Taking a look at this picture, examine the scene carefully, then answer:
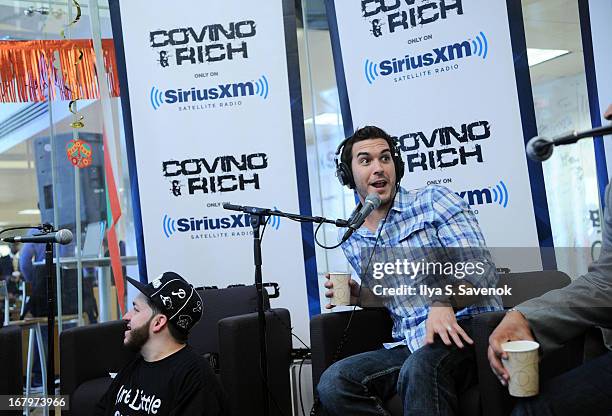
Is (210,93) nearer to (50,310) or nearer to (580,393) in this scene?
(50,310)

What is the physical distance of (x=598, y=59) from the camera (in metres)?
3.25

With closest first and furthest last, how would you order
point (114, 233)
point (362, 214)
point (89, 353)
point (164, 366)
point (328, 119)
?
point (164, 366)
point (362, 214)
point (89, 353)
point (114, 233)
point (328, 119)

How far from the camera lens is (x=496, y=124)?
333 centimetres

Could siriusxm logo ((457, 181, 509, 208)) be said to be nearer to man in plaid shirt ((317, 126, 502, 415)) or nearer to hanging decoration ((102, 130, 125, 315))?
man in plaid shirt ((317, 126, 502, 415))

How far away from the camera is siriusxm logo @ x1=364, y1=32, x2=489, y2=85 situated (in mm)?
3395

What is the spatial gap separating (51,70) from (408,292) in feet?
10.0

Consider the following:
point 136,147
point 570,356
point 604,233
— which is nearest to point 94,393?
point 136,147

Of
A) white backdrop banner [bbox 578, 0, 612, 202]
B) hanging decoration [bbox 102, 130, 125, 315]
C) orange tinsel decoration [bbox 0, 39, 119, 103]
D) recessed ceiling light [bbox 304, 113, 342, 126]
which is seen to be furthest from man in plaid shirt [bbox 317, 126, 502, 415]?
recessed ceiling light [bbox 304, 113, 342, 126]

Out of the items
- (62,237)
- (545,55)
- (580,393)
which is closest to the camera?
(580,393)

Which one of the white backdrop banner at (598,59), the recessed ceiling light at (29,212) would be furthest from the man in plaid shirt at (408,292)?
the recessed ceiling light at (29,212)

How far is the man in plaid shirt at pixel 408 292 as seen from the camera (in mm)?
2109

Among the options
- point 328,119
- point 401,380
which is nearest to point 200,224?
point 401,380

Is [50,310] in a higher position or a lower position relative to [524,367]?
higher

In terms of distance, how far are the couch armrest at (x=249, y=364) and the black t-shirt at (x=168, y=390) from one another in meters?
0.56
